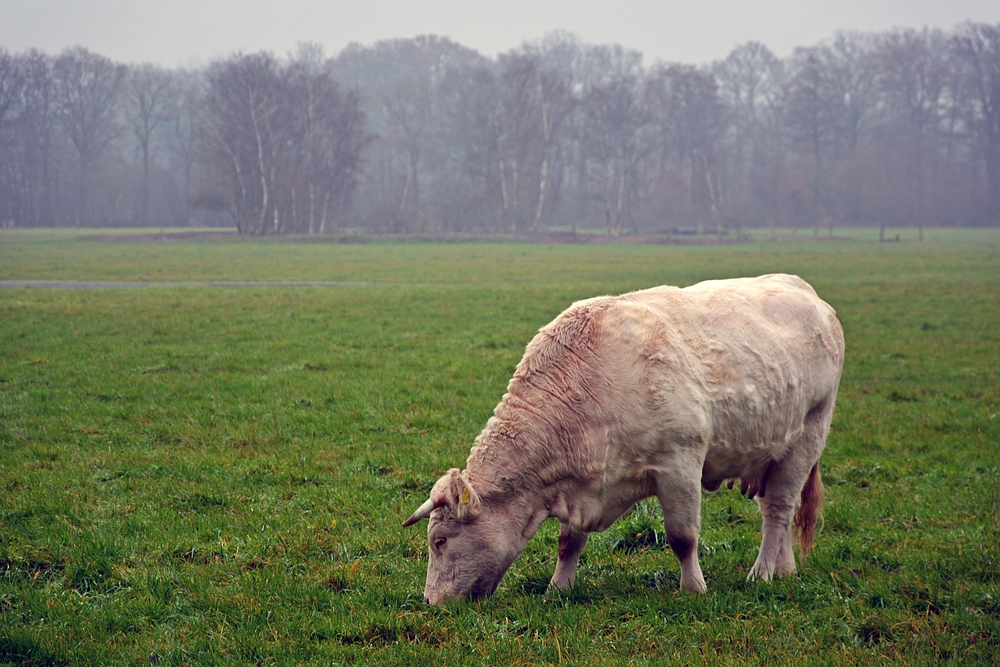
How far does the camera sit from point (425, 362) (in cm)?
1312

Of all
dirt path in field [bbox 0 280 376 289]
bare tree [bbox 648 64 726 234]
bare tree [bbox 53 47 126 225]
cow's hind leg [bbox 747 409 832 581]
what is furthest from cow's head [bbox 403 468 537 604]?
bare tree [bbox 53 47 126 225]

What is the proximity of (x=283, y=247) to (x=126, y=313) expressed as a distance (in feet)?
115

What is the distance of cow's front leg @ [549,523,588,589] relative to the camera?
5.10 metres

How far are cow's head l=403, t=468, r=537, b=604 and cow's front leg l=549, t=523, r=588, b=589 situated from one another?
1.60 ft

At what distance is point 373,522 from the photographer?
6.36 metres

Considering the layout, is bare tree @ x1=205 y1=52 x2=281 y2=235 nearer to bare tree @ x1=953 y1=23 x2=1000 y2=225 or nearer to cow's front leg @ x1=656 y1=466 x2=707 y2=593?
cow's front leg @ x1=656 y1=466 x2=707 y2=593

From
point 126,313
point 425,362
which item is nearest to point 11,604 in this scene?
point 425,362

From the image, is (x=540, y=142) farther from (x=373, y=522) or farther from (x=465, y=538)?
(x=465, y=538)

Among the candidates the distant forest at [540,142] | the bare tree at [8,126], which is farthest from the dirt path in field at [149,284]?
the bare tree at [8,126]

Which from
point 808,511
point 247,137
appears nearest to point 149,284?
point 808,511

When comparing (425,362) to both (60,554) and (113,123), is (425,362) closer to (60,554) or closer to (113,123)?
(60,554)

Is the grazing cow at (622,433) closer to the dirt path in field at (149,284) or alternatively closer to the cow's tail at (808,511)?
the cow's tail at (808,511)

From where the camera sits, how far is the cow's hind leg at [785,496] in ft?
17.7

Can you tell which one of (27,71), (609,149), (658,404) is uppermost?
(27,71)
